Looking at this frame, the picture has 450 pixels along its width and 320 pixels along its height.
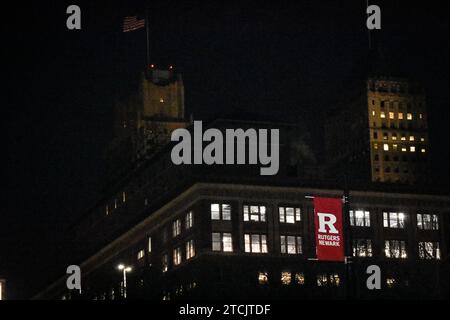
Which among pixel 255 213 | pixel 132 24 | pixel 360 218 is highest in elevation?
pixel 132 24

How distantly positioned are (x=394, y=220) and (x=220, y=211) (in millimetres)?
25457

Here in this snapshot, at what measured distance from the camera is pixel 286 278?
12606 centimetres

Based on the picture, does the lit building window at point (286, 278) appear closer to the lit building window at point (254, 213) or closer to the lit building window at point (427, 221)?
the lit building window at point (254, 213)

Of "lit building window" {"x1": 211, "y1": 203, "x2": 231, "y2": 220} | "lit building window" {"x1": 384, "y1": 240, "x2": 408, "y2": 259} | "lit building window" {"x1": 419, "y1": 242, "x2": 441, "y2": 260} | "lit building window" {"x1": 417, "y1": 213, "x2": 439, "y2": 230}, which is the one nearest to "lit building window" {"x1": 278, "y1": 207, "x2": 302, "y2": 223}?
"lit building window" {"x1": 211, "y1": 203, "x2": 231, "y2": 220}

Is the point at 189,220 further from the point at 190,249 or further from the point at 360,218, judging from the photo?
the point at 360,218

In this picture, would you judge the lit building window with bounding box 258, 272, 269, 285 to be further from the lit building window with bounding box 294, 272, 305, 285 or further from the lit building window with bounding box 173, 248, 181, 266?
the lit building window with bounding box 173, 248, 181, 266

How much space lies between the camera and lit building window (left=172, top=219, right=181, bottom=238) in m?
132

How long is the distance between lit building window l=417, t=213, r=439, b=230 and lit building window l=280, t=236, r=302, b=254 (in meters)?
19.4

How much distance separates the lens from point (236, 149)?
475 ft

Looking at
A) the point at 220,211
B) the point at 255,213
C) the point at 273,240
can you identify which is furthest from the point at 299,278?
the point at 220,211

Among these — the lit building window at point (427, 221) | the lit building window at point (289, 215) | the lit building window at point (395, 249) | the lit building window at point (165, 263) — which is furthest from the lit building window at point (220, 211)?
the lit building window at point (427, 221)
